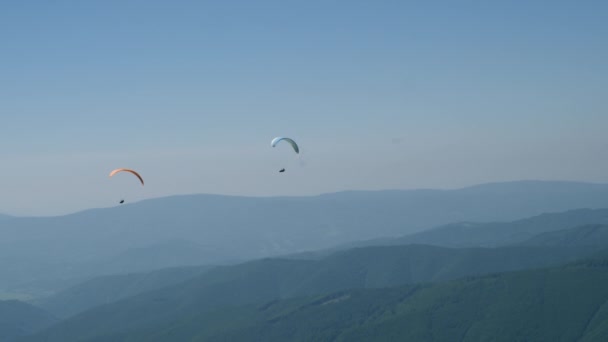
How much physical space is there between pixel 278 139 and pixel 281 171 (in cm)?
612

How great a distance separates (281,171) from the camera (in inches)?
4592

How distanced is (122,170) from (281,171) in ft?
92.5

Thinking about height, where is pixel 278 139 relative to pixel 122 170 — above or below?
below

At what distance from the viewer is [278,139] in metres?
114

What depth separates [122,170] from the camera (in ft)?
379

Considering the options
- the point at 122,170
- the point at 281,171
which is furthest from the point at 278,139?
the point at 122,170

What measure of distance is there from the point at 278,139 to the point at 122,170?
92.7ft

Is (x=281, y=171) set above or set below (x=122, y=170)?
below

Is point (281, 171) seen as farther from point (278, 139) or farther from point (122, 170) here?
point (122, 170)
